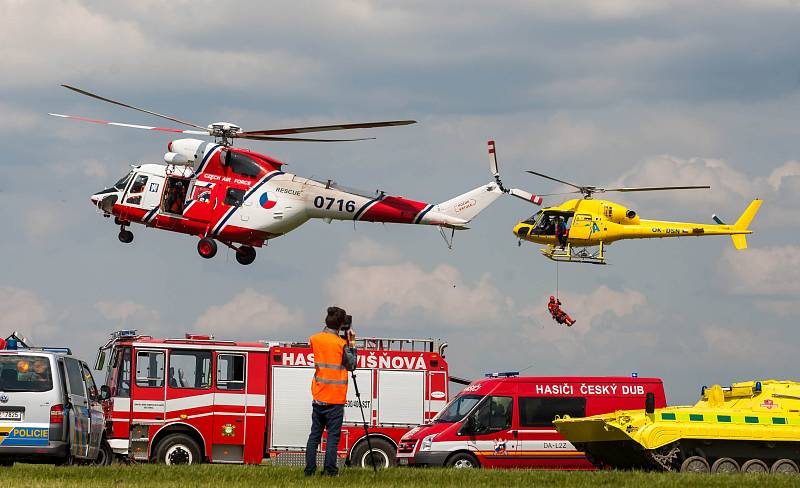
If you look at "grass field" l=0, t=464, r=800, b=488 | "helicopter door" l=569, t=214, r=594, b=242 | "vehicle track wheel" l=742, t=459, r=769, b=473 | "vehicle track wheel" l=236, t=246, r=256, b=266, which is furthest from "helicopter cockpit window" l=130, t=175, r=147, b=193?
"vehicle track wheel" l=742, t=459, r=769, b=473

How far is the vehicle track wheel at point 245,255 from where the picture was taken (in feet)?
125

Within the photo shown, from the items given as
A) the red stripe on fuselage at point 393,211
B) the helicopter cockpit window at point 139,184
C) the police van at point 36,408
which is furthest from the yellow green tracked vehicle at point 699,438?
the helicopter cockpit window at point 139,184

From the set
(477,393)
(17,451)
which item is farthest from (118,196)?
(17,451)

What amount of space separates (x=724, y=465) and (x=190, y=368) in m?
11.8

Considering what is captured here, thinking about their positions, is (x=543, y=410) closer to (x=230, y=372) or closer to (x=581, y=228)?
(x=230, y=372)

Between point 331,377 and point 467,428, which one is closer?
point 331,377

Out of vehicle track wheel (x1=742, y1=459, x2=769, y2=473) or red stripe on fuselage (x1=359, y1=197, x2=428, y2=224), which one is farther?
red stripe on fuselage (x1=359, y1=197, x2=428, y2=224)

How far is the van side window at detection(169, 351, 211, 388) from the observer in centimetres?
2717

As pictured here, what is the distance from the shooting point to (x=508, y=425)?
2514 centimetres

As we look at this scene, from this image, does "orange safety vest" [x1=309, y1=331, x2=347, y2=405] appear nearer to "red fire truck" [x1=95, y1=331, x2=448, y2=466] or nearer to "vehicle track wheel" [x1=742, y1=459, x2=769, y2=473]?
"vehicle track wheel" [x1=742, y1=459, x2=769, y2=473]

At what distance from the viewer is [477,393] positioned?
25.5m

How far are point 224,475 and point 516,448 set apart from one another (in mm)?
10355

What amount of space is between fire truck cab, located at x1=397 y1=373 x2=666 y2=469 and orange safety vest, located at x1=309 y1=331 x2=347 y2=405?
9700mm

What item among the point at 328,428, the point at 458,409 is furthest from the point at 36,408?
the point at 458,409
